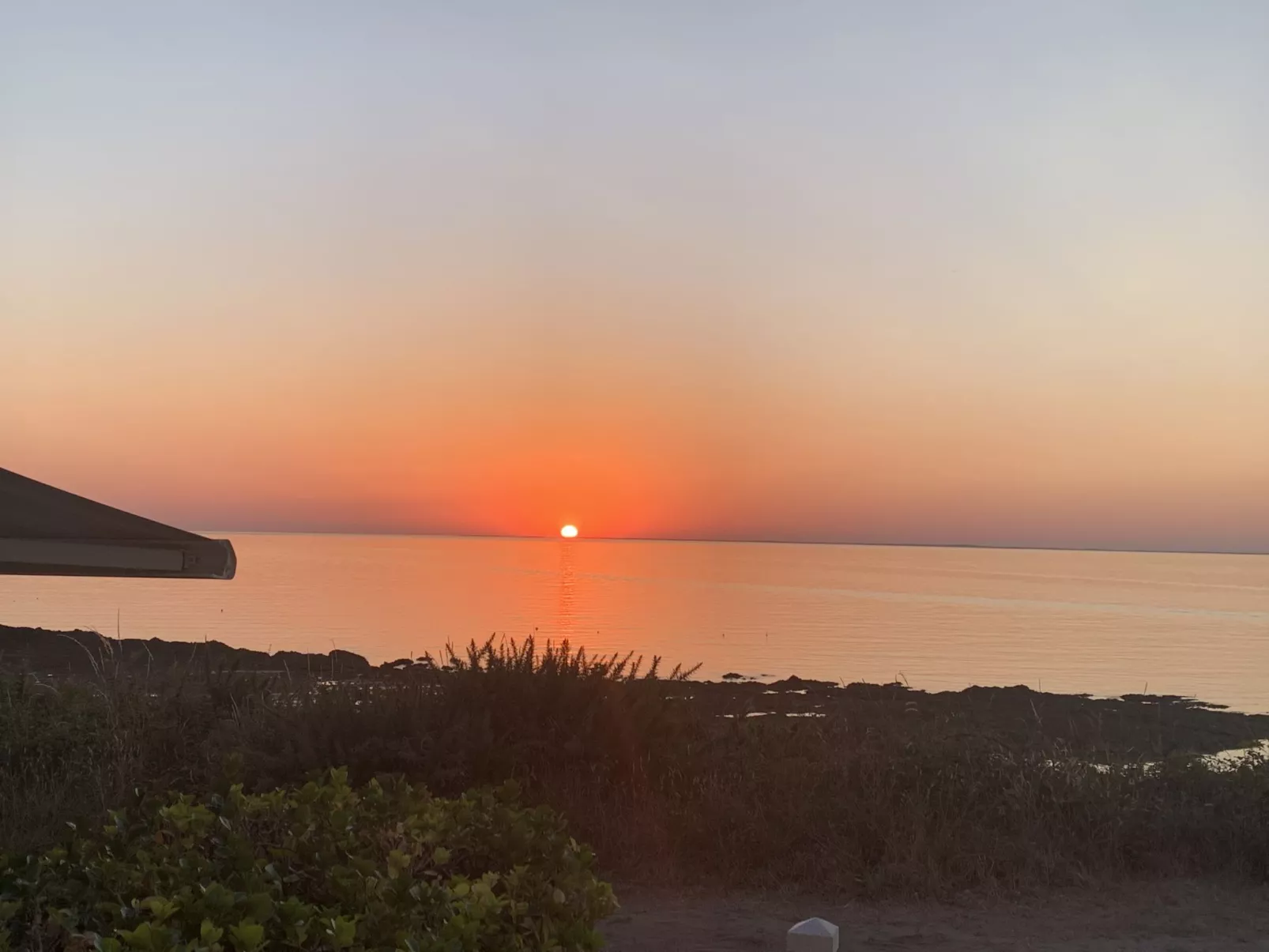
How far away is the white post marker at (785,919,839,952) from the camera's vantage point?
16.4 feet

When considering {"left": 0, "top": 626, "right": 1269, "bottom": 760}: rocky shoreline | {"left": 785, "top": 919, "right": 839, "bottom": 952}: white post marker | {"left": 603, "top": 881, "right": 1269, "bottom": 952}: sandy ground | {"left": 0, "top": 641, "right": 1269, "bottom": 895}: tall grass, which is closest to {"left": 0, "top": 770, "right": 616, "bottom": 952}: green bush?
{"left": 785, "top": 919, "right": 839, "bottom": 952}: white post marker

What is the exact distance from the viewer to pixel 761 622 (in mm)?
48969

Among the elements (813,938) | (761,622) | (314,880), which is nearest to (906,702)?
(813,938)

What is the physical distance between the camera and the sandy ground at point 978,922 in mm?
6434

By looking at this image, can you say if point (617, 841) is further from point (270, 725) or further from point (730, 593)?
point (730, 593)

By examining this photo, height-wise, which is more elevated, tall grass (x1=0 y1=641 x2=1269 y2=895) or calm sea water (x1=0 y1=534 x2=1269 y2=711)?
tall grass (x1=0 y1=641 x2=1269 y2=895)

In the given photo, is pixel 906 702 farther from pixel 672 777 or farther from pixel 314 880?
pixel 314 880

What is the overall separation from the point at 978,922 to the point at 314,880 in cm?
467

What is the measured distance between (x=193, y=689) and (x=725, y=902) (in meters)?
6.15

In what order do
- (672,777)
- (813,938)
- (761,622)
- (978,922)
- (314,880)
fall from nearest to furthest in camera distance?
(314,880) < (813,938) < (978,922) < (672,777) < (761,622)

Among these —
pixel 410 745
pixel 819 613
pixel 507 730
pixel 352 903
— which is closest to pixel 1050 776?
pixel 507 730

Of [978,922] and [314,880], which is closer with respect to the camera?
[314,880]

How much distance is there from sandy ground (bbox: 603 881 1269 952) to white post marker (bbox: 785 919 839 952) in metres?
1.35

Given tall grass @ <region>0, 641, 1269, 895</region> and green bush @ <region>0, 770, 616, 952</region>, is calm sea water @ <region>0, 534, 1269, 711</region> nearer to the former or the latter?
tall grass @ <region>0, 641, 1269, 895</region>
